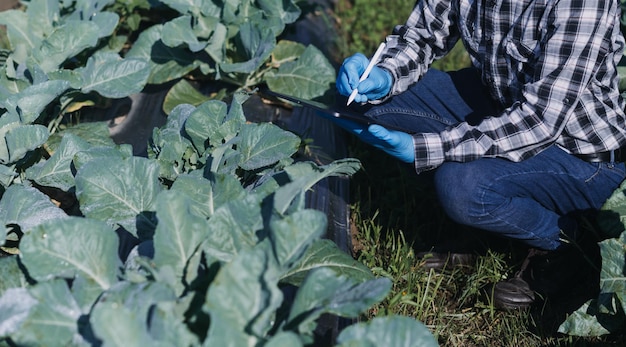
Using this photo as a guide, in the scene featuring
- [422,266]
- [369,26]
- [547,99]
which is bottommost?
[422,266]

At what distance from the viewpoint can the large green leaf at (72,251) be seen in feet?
5.09

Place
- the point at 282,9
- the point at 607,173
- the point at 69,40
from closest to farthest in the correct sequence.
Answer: the point at 607,173
the point at 69,40
the point at 282,9

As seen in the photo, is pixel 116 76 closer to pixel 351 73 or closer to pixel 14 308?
pixel 351 73

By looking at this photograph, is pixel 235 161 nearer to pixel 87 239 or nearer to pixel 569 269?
pixel 87 239

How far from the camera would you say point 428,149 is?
2057 mm

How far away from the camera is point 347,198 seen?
2.57m

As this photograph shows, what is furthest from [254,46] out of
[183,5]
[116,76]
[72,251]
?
[72,251]

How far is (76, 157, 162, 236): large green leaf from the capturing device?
1822 mm

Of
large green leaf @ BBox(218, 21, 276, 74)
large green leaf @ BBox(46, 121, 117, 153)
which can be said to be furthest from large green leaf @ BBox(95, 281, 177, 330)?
large green leaf @ BBox(218, 21, 276, 74)

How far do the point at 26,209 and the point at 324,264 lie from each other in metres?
0.80

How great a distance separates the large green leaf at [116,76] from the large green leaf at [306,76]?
598 millimetres

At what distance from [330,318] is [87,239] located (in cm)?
61

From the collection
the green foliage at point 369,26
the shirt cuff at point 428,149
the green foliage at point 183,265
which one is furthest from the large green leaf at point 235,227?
the green foliage at point 369,26

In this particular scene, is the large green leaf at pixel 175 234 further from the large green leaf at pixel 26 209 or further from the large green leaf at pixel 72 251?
the large green leaf at pixel 26 209
